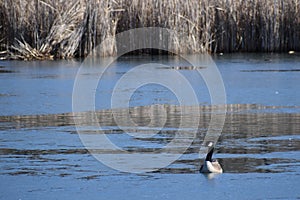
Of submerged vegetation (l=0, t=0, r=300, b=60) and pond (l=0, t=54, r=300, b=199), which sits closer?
pond (l=0, t=54, r=300, b=199)

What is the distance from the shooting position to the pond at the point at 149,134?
6.71 metres

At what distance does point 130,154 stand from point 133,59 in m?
11.2

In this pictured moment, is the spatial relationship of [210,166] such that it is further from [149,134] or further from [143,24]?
[143,24]

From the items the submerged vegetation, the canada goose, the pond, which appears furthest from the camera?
the submerged vegetation

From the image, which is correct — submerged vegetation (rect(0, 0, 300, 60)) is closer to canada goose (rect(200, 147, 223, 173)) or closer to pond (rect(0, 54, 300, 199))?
pond (rect(0, 54, 300, 199))

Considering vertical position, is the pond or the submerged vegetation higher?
the submerged vegetation

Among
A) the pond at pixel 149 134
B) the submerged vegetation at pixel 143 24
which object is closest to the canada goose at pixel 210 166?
the pond at pixel 149 134

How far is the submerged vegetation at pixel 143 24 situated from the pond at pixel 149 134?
3.59m

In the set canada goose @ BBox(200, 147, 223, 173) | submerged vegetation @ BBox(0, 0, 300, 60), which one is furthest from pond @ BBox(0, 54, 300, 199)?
submerged vegetation @ BBox(0, 0, 300, 60)

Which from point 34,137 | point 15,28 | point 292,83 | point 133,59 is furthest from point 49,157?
point 15,28

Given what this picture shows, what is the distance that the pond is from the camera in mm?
6715

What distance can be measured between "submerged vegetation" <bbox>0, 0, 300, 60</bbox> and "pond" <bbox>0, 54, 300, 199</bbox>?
11.8 ft

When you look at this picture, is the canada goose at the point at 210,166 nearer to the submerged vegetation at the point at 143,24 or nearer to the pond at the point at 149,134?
the pond at the point at 149,134

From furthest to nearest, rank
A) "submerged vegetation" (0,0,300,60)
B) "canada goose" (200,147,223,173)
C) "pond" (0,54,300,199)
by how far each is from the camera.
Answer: "submerged vegetation" (0,0,300,60) < "canada goose" (200,147,223,173) < "pond" (0,54,300,199)
